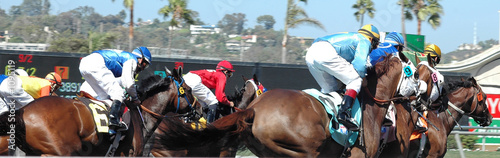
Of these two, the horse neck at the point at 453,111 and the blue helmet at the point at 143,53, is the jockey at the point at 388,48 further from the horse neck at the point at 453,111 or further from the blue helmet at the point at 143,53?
the blue helmet at the point at 143,53

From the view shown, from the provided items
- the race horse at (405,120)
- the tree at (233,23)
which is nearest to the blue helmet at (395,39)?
the race horse at (405,120)

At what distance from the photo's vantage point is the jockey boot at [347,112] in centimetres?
475

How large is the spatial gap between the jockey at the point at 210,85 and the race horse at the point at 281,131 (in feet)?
8.62

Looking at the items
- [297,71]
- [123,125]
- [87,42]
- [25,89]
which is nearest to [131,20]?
[87,42]

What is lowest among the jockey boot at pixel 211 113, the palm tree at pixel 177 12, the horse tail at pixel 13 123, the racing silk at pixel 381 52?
the jockey boot at pixel 211 113

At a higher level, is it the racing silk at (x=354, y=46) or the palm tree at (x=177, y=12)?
the palm tree at (x=177, y=12)

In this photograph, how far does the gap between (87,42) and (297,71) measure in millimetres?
15017

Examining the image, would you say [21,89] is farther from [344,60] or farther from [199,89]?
[344,60]

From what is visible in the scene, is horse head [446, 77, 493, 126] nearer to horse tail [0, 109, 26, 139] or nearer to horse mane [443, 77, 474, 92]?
horse mane [443, 77, 474, 92]

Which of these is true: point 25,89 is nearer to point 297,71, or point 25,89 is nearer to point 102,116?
point 102,116

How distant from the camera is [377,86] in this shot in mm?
5293

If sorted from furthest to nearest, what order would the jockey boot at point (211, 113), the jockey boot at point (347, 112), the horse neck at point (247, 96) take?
the horse neck at point (247, 96)
the jockey boot at point (211, 113)
the jockey boot at point (347, 112)

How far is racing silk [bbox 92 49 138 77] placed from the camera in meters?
5.64

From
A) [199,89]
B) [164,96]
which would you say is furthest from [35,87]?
[199,89]
